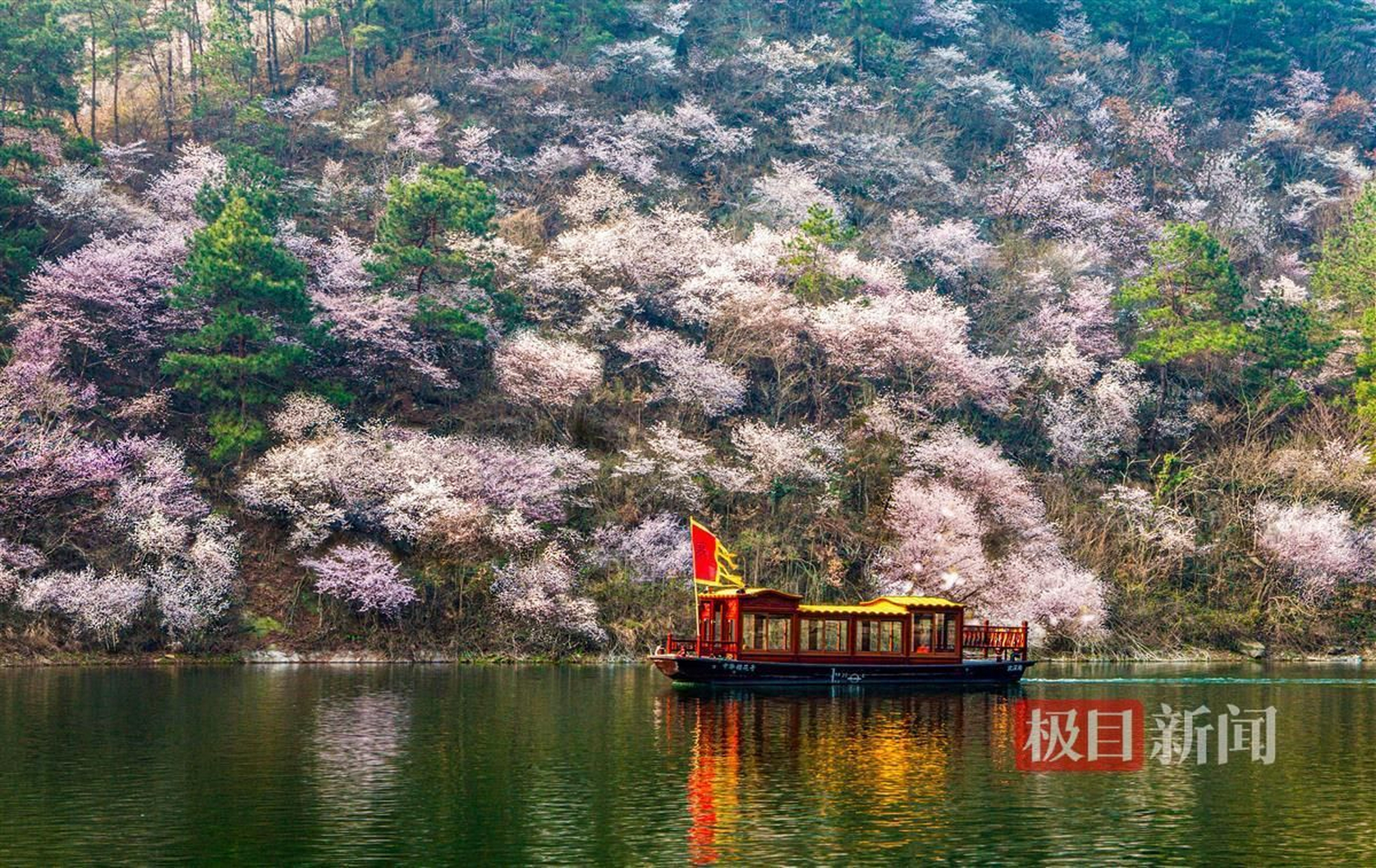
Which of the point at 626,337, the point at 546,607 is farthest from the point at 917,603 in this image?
the point at 626,337

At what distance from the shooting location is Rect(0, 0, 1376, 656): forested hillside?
2405 inches

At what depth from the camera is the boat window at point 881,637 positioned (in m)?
53.5

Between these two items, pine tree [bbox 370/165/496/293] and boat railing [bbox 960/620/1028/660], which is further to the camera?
pine tree [bbox 370/165/496/293]

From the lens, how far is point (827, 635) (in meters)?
53.2

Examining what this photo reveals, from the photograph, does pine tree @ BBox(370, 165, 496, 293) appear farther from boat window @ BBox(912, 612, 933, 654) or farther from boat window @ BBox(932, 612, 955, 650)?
boat window @ BBox(932, 612, 955, 650)

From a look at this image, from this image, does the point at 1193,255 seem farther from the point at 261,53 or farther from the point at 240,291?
the point at 261,53

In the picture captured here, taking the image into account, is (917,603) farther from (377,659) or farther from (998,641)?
(377,659)

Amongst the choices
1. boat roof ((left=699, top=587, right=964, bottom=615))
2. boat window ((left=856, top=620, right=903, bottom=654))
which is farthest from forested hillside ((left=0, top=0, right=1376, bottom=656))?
boat window ((left=856, top=620, right=903, bottom=654))

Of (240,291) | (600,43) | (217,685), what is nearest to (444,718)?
(217,685)

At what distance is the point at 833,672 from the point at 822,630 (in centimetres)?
149

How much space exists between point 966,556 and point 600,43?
46445 millimetres

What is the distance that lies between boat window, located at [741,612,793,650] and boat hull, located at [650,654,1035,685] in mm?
805

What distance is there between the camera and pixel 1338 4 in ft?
383

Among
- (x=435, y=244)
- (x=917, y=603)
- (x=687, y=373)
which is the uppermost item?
(x=435, y=244)
